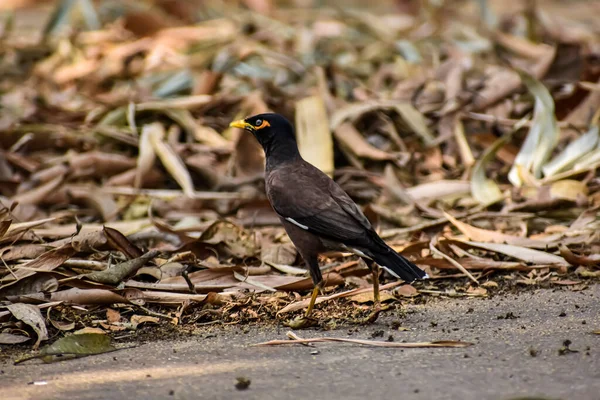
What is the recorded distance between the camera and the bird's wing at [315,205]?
403cm

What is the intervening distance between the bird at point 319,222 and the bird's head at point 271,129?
84mm

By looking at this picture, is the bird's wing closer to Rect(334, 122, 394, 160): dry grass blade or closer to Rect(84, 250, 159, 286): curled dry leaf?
Rect(84, 250, 159, 286): curled dry leaf

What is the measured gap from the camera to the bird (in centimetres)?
390

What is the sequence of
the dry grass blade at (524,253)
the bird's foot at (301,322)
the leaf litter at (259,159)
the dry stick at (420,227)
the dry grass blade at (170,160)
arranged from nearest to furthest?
the bird's foot at (301,322), the leaf litter at (259,159), the dry grass blade at (524,253), the dry stick at (420,227), the dry grass blade at (170,160)

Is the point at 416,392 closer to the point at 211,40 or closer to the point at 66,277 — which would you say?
the point at 66,277

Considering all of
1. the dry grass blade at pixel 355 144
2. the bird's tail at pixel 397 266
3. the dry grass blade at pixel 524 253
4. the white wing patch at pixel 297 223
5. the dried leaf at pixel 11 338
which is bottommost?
the dried leaf at pixel 11 338

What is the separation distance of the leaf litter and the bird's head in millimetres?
508

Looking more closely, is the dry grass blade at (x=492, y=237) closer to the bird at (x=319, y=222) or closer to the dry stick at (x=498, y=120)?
the bird at (x=319, y=222)

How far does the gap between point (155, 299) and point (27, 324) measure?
586 mm

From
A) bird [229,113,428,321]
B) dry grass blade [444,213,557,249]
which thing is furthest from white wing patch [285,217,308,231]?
dry grass blade [444,213,557,249]

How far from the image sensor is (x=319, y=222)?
4086mm

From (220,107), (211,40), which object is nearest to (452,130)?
(220,107)

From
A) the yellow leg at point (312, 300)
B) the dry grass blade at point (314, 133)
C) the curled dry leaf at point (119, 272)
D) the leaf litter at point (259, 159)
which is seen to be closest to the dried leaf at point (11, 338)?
the leaf litter at point (259, 159)

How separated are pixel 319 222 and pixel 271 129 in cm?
81
